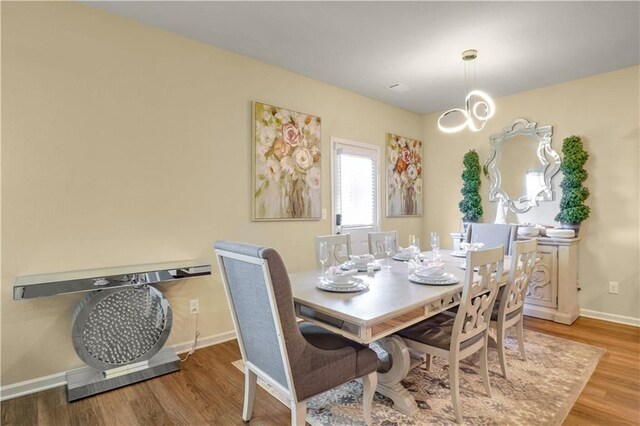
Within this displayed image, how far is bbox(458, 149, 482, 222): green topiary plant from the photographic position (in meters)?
4.43

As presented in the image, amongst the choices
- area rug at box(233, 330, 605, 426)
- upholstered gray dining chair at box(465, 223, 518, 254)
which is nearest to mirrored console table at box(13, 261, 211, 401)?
area rug at box(233, 330, 605, 426)

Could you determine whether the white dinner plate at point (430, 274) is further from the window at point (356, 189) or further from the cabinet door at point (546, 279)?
the cabinet door at point (546, 279)

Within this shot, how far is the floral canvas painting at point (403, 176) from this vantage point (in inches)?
184

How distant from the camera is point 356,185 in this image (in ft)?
13.9

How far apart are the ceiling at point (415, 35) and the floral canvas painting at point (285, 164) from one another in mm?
555

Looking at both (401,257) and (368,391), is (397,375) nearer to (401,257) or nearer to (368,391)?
(368,391)

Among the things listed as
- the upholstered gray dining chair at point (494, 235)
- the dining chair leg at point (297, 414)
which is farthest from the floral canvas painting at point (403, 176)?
the dining chair leg at point (297, 414)

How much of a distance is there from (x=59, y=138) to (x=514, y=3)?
3.31 metres

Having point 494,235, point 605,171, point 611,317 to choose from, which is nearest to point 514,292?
point 494,235

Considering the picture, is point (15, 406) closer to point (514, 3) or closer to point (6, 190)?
point (6, 190)

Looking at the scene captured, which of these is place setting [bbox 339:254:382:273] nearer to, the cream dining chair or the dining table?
the dining table

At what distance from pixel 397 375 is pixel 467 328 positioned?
0.49 metres

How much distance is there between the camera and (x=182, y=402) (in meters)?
2.04

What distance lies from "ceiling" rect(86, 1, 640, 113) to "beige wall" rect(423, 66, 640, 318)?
237 mm
